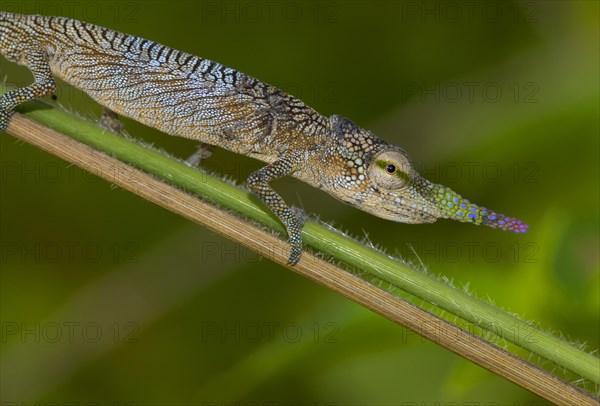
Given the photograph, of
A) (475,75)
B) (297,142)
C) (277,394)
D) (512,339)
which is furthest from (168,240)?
(512,339)

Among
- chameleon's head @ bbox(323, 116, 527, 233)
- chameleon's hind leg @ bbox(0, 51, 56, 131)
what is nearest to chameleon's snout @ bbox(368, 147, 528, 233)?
chameleon's head @ bbox(323, 116, 527, 233)

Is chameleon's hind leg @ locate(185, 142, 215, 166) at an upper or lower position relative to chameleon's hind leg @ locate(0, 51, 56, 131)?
upper

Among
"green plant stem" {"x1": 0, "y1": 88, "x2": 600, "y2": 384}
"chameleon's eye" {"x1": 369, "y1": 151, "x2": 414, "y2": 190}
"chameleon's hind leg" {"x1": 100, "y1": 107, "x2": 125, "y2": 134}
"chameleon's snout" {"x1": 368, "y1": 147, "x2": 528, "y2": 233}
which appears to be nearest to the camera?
"green plant stem" {"x1": 0, "y1": 88, "x2": 600, "y2": 384}

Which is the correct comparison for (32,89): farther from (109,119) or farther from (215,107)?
(215,107)

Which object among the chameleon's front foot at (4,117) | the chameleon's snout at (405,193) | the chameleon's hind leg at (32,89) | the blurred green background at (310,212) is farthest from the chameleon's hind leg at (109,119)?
the chameleon's snout at (405,193)

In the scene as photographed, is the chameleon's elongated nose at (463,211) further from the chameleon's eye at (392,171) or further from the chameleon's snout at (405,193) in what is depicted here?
the chameleon's eye at (392,171)

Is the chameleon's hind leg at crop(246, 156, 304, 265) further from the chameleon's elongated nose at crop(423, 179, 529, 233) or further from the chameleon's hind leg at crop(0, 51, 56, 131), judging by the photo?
the chameleon's hind leg at crop(0, 51, 56, 131)

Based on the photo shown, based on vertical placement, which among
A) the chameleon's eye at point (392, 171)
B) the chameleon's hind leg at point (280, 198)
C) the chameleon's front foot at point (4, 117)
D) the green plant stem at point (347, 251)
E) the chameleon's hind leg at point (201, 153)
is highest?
the chameleon's eye at point (392, 171)

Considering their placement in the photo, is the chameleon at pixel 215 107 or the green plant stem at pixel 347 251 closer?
the green plant stem at pixel 347 251
